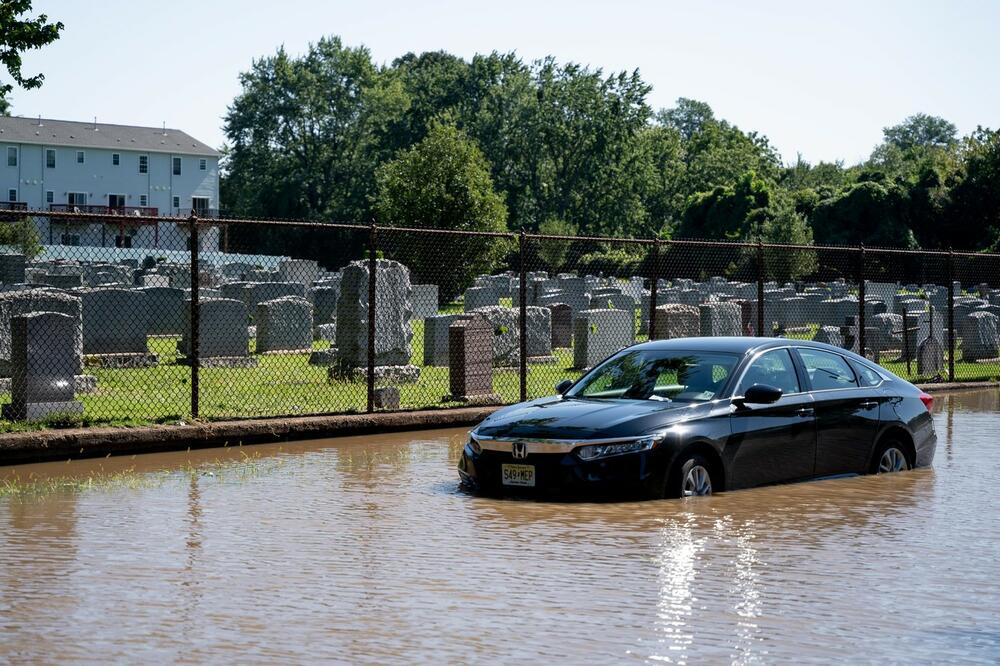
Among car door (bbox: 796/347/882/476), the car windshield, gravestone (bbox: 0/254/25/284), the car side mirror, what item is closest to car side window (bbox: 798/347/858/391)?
car door (bbox: 796/347/882/476)

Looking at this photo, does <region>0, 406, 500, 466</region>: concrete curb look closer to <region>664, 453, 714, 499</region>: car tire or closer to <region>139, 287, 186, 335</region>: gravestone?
<region>664, 453, 714, 499</region>: car tire

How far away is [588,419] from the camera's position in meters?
10.7

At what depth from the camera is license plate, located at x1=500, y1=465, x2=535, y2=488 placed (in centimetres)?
1069

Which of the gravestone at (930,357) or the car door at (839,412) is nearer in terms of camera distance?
the car door at (839,412)

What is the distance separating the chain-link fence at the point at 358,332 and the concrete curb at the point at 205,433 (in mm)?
430

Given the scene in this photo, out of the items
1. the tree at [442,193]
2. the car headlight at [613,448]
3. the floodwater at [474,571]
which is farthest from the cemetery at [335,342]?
the tree at [442,193]

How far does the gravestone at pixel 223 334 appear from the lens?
2244 centimetres

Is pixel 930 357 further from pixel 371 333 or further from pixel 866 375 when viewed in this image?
pixel 866 375

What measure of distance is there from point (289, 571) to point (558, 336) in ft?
71.9

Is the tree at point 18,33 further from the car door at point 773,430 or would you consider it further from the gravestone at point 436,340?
the car door at point 773,430

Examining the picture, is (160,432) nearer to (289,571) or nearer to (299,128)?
(289,571)

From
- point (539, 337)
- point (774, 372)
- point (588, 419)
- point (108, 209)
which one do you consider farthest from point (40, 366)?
point (108, 209)

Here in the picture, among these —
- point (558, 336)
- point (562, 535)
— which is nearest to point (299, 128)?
point (558, 336)

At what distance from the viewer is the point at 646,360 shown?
1208cm
